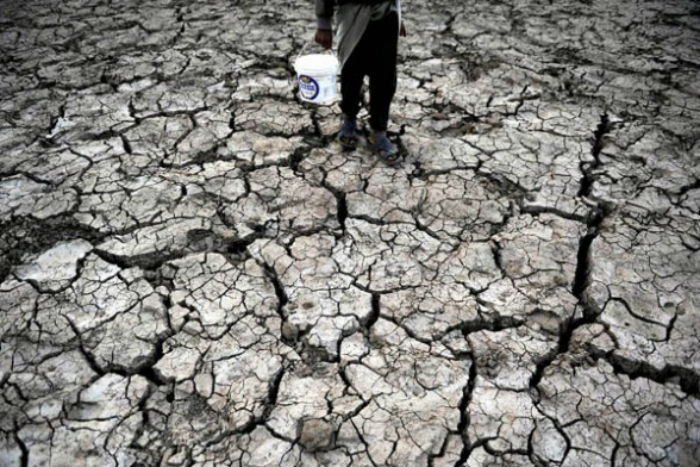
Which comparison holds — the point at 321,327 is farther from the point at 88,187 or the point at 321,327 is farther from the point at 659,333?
the point at 88,187

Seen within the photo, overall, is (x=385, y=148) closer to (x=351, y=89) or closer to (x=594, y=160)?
(x=351, y=89)

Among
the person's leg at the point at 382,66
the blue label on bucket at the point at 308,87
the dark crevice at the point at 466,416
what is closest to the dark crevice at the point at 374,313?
the dark crevice at the point at 466,416

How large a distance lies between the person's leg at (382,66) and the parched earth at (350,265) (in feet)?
0.90

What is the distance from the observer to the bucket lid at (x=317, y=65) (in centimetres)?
306

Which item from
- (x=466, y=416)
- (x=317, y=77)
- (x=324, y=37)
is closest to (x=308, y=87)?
(x=317, y=77)

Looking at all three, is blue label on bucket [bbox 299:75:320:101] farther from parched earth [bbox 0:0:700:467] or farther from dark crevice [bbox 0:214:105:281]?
dark crevice [bbox 0:214:105:281]

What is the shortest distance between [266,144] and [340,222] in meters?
0.81

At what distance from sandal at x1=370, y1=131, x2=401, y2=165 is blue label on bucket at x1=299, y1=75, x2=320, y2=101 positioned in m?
0.56

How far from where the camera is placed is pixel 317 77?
309 centimetres

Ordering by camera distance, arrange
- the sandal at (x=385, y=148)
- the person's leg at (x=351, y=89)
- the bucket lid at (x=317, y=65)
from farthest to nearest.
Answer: the bucket lid at (x=317, y=65) → the sandal at (x=385, y=148) → the person's leg at (x=351, y=89)

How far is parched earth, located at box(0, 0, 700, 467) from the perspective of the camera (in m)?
1.73

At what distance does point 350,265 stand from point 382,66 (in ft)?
3.36

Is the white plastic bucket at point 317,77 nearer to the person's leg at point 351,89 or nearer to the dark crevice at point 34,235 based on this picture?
the person's leg at point 351,89

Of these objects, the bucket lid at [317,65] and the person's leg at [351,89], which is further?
the bucket lid at [317,65]
